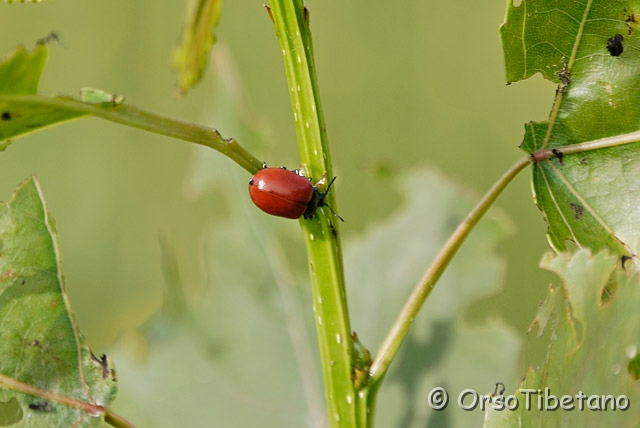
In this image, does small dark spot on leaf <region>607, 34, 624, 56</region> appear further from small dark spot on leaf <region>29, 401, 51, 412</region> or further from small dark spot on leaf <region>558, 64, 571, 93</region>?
small dark spot on leaf <region>29, 401, 51, 412</region>

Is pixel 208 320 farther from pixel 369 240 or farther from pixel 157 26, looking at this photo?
pixel 157 26

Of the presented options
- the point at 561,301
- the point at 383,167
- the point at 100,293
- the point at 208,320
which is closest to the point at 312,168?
the point at 561,301

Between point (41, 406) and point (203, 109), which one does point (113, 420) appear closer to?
point (41, 406)

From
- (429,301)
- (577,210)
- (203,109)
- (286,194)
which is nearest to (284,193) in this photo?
(286,194)

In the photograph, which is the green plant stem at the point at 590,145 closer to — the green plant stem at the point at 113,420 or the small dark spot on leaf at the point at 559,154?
the small dark spot on leaf at the point at 559,154

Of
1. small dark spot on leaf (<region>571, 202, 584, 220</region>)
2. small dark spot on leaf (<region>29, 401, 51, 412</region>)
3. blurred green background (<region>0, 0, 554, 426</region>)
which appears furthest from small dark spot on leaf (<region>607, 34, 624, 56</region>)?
blurred green background (<region>0, 0, 554, 426</region>)
